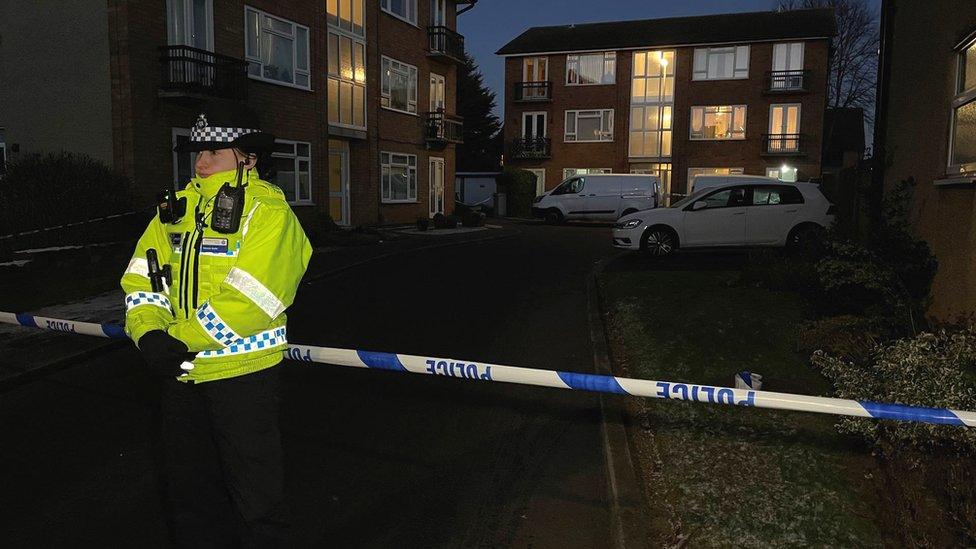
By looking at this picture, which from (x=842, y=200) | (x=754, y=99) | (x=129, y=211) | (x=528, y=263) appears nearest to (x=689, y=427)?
(x=528, y=263)

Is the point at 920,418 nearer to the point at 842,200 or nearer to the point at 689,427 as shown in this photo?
the point at 689,427

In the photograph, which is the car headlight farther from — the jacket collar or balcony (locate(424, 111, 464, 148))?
balcony (locate(424, 111, 464, 148))

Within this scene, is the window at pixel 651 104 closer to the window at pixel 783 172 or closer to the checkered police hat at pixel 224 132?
the window at pixel 783 172

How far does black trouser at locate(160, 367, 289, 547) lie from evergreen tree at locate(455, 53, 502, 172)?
186 feet

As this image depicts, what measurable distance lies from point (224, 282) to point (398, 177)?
2490 cm

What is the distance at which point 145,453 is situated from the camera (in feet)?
16.0

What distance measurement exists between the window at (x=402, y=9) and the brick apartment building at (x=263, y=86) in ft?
0.19

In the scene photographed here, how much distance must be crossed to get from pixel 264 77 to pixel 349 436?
55.1 feet

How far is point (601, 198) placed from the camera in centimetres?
3066

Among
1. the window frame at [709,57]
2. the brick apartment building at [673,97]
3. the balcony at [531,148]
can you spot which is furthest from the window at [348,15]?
the window frame at [709,57]

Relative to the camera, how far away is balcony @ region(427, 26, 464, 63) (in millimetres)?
28719

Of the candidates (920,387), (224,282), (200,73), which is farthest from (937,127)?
(200,73)

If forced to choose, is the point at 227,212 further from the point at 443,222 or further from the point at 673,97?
the point at 673,97

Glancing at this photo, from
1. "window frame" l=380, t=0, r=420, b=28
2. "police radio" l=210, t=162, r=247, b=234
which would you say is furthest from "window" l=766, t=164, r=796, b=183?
"police radio" l=210, t=162, r=247, b=234
